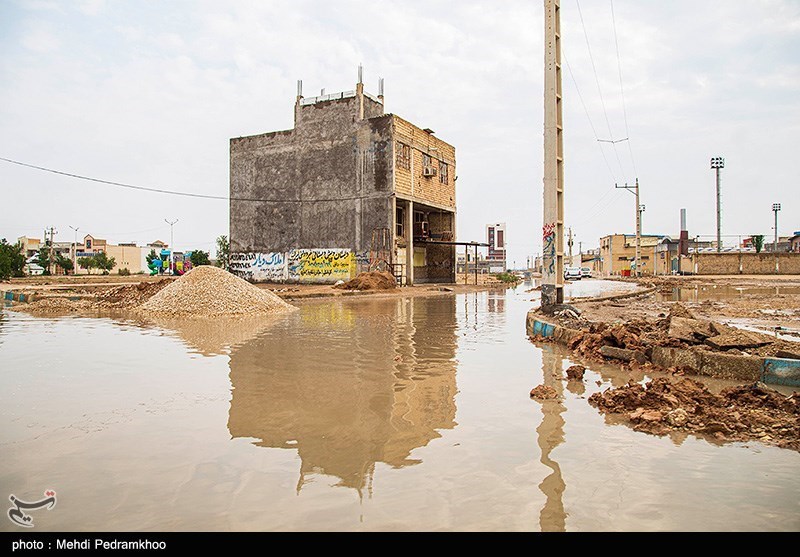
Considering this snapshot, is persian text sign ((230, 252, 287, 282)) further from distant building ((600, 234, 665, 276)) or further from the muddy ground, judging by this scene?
distant building ((600, 234, 665, 276))

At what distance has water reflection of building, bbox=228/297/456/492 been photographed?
3.76 metres

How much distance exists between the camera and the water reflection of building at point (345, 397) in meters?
3.76

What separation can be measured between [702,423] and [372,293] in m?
23.7

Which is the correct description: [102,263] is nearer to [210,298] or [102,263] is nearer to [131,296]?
[131,296]

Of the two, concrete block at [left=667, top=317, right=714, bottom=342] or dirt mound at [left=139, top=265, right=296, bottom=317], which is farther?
dirt mound at [left=139, top=265, right=296, bottom=317]

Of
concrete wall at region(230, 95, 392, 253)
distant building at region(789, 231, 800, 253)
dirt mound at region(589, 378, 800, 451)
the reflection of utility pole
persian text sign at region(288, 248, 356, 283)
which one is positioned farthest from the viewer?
distant building at region(789, 231, 800, 253)

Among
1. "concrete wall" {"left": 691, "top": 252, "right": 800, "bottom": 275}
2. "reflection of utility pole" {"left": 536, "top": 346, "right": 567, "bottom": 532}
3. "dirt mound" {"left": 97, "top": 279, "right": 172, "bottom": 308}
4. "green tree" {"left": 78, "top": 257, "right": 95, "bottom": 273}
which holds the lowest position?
"reflection of utility pole" {"left": 536, "top": 346, "right": 567, "bottom": 532}

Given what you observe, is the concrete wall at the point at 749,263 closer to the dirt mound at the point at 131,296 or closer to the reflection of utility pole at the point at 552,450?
the dirt mound at the point at 131,296

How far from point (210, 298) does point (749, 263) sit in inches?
2201

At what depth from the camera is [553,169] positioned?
1284 centimetres

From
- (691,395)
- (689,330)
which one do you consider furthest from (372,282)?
(691,395)

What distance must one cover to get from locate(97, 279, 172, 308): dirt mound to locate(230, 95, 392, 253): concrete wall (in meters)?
15.4

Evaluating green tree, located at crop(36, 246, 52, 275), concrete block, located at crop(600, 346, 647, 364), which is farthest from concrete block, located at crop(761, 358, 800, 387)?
green tree, located at crop(36, 246, 52, 275)
